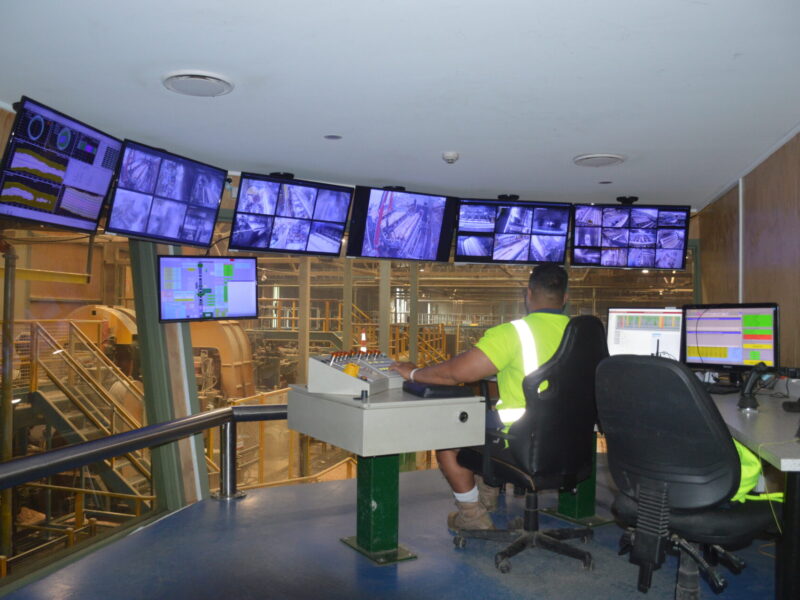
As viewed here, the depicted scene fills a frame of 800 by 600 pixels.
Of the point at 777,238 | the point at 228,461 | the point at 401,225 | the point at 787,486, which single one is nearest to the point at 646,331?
the point at 777,238

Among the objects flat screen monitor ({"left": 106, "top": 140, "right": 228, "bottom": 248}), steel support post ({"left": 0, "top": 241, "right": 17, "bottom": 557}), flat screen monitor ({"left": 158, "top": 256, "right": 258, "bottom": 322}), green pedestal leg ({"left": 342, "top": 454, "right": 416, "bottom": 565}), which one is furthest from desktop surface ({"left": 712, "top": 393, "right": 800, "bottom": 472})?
steel support post ({"left": 0, "top": 241, "right": 17, "bottom": 557})

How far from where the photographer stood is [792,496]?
1.86 m

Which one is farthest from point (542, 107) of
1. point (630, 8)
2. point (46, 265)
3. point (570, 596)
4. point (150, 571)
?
point (46, 265)

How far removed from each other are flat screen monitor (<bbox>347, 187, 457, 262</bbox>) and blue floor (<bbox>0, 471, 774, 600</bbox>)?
69.0 inches

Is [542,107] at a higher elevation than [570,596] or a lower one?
higher

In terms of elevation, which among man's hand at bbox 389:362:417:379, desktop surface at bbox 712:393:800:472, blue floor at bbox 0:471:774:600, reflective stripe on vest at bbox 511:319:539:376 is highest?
reflective stripe on vest at bbox 511:319:539:376

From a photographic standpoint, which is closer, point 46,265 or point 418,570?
point 418,570

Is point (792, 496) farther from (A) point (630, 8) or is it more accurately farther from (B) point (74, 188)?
(B) point (74, 188)

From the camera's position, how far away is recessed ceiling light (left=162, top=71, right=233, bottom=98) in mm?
2572

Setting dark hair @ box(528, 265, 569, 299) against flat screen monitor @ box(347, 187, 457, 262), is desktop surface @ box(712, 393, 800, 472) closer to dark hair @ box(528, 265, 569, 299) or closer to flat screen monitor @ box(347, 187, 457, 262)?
dark hair @ box(528, 265, 569, 299)

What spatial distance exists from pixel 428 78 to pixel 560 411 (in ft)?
4.87

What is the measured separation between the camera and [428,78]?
8.50 ft

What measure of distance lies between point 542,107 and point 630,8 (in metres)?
0.98

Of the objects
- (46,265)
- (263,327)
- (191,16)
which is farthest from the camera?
(263,327)
